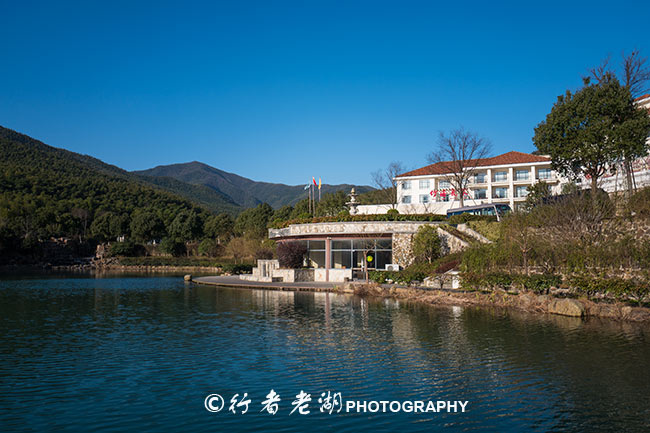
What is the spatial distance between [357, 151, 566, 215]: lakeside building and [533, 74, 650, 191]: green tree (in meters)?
22.4

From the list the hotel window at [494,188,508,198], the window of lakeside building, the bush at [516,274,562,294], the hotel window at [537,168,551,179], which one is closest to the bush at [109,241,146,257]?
the window of lakeside building

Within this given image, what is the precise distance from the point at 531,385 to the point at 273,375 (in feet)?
18.1

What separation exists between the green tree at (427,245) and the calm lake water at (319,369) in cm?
1168

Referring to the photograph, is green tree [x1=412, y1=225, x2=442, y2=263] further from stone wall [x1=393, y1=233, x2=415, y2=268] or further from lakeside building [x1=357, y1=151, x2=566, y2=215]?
lakeside building [x1=357, y1=151, x2=566, y2=215]

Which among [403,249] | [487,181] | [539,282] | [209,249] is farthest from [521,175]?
[209,249]

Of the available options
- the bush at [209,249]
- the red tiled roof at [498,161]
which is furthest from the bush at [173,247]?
the red tiled roof at [498,161]

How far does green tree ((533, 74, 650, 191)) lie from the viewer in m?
28.6

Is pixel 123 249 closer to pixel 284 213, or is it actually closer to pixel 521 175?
pixel 284 213

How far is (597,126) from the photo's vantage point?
2883 centimetres

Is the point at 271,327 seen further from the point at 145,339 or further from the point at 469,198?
the point at 469,198

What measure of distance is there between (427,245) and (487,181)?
30139 millimetres

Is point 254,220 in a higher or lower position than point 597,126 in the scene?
lower

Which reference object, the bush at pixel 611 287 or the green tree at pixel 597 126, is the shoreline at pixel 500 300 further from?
the green tree at pixel 597 126

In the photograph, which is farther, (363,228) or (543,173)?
(543,173)
